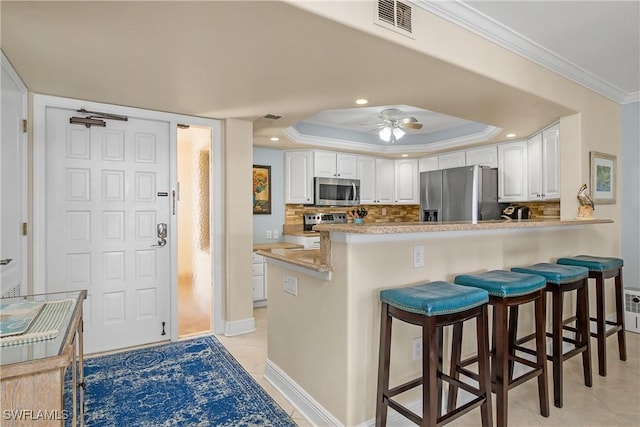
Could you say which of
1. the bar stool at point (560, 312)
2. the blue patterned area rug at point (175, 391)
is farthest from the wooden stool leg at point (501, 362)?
the blue patterned area rug at point (175, 391)

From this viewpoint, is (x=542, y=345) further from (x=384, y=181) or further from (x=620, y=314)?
(x=384, y=181)

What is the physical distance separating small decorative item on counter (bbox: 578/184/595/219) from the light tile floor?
1.19 m

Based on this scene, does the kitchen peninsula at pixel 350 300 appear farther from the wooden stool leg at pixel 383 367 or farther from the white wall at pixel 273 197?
the white wall at pixel 273 197

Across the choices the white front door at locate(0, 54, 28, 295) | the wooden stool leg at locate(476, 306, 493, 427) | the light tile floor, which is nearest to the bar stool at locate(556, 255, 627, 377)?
the light tile floor

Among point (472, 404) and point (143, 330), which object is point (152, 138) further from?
point (472, 404)

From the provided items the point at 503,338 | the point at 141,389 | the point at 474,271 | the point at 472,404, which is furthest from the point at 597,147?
the point at 141,389

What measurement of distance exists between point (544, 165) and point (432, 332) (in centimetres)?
348

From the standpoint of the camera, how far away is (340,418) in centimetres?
189

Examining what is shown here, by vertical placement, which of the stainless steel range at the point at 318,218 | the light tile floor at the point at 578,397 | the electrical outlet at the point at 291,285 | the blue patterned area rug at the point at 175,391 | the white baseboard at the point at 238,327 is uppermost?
the stainless steel range at the point at 318,218

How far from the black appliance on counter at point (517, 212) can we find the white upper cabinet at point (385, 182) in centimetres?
174

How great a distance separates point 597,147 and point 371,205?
128 inches

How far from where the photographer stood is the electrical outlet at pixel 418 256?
2.07 metres

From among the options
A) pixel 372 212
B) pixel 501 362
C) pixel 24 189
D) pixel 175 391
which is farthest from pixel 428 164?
pixel 24 189

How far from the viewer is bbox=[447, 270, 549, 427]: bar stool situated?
189 cm
